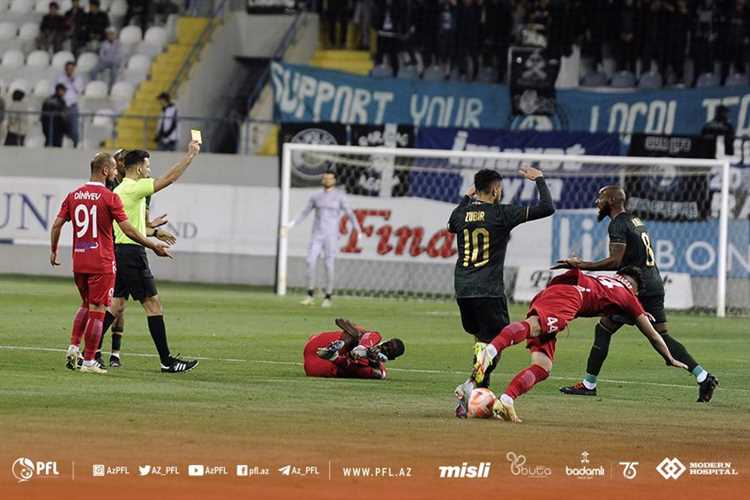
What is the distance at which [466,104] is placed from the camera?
3325 centimetres

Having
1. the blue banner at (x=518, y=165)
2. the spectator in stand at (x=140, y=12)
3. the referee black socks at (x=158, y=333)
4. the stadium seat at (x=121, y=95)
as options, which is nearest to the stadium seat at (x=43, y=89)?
the stadium seat at (x=121, y=95)

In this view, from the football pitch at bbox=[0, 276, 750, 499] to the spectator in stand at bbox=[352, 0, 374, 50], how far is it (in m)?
17.3

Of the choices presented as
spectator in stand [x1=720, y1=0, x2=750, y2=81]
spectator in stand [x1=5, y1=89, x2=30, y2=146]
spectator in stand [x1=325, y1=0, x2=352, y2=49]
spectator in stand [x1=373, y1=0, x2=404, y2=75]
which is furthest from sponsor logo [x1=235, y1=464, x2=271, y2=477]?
spectator in stand [x1=325, y1=0, x2=352, y2=49]

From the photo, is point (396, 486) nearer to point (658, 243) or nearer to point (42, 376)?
point (42, 376)

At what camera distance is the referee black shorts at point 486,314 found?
13.6 m

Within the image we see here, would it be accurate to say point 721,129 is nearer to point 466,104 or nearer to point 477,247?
point 466,104

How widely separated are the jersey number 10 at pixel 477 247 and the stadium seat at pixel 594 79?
2062 centimetres

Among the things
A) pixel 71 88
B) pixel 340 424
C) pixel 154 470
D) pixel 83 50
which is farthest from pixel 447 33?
pixel 154 470

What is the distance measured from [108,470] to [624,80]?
83.6ft

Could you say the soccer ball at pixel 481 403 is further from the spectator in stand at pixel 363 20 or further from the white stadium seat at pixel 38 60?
the white stadium seat at pixel 38 60

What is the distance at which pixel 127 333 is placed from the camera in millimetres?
19969

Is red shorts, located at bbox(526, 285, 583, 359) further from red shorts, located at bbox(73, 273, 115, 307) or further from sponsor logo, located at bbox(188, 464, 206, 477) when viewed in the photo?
red shorts, located at bbox(73, 273, 115, 307)

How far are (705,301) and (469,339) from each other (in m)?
9.20

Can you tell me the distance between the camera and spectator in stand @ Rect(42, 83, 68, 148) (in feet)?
111
